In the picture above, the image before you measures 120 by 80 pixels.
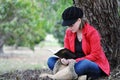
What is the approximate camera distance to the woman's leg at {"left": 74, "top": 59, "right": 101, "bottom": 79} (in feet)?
18.4

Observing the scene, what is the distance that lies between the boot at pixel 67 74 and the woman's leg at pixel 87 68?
64mm

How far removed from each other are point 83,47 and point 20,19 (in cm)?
1092

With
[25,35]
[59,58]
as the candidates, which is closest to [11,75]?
[59,58]

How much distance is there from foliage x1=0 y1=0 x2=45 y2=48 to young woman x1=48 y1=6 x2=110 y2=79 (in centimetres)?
925

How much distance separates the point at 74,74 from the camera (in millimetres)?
5691

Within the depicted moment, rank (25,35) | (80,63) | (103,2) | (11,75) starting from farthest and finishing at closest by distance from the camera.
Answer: (25,35)
(11,75)
(103,2)
(80,63)

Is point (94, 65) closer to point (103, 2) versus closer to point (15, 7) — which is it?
point (103, 2)

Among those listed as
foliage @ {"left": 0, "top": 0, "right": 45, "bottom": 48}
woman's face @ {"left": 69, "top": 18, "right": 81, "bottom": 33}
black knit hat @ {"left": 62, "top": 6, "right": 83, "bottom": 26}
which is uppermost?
black knit hat @ {"left": 62, "top": 6, "right": 83, "bottom": 26}

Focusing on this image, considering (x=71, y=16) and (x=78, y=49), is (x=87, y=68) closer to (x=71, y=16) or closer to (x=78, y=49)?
(x=78, y=49)

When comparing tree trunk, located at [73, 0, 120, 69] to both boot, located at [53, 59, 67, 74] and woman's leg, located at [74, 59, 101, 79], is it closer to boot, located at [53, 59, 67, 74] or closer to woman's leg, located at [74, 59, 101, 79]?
woman's leg, located at [74, 59, 101, 79]

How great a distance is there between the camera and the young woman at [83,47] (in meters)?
5.62

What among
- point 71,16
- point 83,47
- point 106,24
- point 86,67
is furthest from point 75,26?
point 106,24

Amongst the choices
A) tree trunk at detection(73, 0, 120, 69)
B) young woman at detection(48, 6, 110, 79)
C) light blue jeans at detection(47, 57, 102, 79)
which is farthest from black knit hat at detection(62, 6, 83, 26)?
tree trunk at detection(73, 0, 120, 69)

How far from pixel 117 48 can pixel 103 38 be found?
0.29 m
